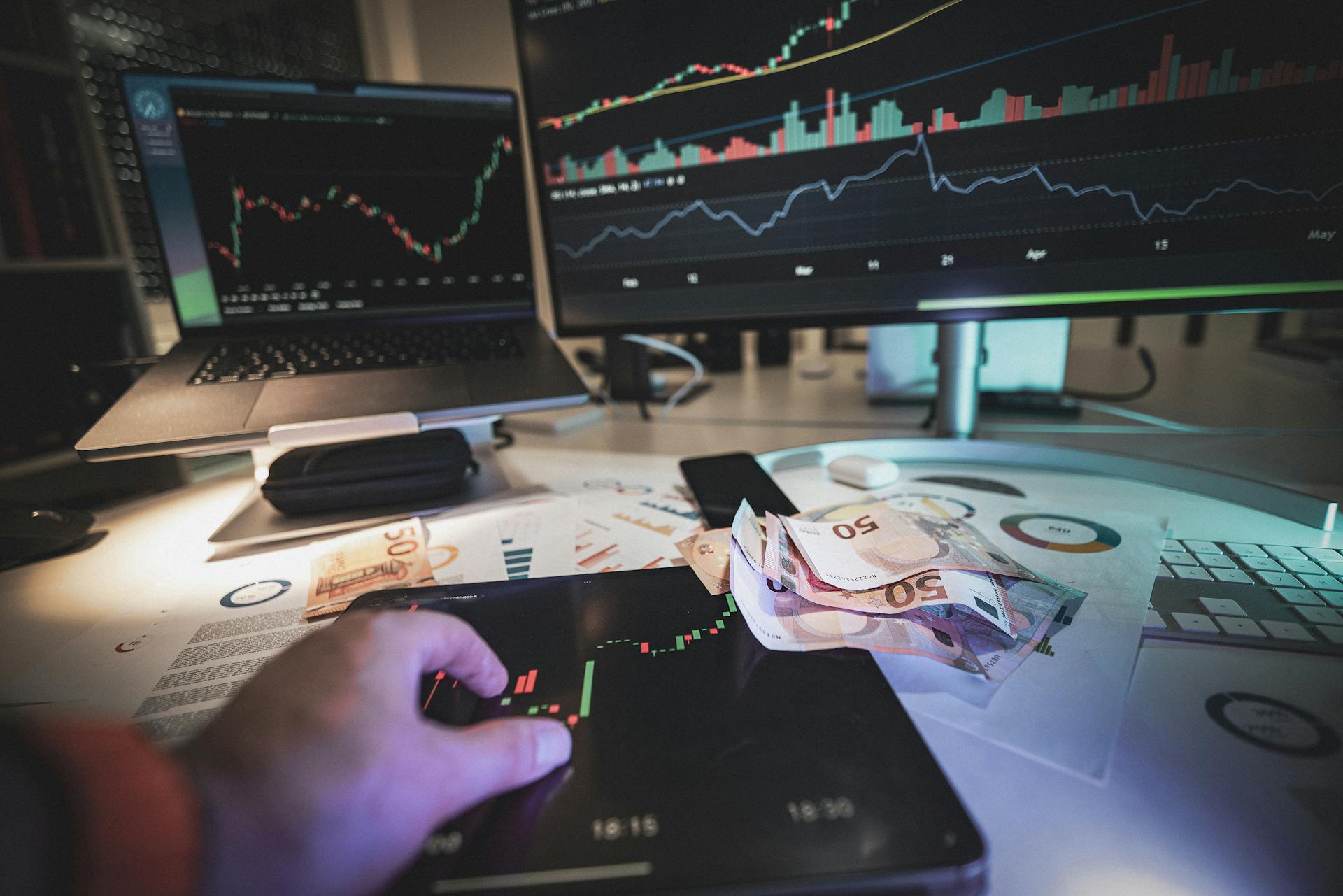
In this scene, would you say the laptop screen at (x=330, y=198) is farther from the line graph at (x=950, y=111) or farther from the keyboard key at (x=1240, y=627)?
the keyboard key at (x=1240, y=627)

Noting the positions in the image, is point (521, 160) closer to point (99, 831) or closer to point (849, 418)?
point (849, 418)

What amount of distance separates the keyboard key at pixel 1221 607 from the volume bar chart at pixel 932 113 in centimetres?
42

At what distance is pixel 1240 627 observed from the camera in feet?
1.22

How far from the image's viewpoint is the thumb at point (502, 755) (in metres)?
0.24

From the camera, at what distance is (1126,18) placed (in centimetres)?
52

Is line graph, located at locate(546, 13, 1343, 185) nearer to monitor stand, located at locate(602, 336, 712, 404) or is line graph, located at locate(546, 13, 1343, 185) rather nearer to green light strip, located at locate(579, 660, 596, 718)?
monitor stand, located at locate(602, 336, 712, 404)

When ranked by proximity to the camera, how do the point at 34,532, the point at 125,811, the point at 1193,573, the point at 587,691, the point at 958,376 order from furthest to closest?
→ 1. the point at 958,376
2. the point at 34,532
3. the point at 1193,573
4. the point at 587,691
5. the point at 125,811

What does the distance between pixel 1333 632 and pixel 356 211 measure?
3.16 feet

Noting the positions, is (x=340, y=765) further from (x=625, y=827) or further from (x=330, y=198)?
(x=330, y=198)

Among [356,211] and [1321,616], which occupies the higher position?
[356,211]

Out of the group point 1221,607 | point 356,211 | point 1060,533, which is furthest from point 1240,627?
point 356,211

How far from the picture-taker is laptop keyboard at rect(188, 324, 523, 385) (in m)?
0.69

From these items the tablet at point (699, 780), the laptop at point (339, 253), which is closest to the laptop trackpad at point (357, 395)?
the laptop at point (339, 253)

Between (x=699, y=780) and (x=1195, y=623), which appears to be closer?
(x=699, y=780)
